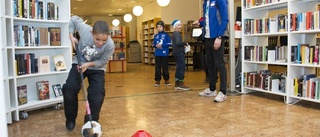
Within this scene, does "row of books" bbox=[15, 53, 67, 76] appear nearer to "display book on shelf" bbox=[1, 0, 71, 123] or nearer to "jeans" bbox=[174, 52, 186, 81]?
"display book on shelf" bbox=[1, 0, 71, 123]

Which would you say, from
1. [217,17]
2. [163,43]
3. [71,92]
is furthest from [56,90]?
[163,43]

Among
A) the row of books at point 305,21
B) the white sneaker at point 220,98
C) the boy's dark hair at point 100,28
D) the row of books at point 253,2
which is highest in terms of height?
the row of books at point 253,2

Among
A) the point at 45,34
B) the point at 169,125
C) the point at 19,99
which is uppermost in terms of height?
the point at 45,34

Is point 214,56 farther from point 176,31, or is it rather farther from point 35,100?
point 35,100

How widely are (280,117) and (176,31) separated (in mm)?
2772

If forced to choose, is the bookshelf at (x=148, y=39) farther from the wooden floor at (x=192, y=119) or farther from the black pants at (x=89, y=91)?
the black pants at (x=89, y=91)

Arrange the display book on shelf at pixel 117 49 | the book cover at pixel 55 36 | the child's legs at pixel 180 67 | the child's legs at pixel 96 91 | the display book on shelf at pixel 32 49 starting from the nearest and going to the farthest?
the child's legs at pixel 96 91
the display book on shelf at pixel 32 49
the book cover at pixel 55 36
the child's legs at pixel 180 67
the display book on shelf at pixel 117 49

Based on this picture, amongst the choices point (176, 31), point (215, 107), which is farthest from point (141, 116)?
point (176, 31)

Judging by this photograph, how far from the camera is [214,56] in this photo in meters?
3.87

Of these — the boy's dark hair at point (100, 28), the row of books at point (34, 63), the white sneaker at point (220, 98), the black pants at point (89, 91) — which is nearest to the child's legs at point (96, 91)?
the black pants at point (89, 91)

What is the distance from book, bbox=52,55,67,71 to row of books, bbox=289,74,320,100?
2.81 meters

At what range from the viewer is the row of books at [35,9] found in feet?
10.1

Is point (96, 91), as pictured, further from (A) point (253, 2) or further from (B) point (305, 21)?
(A) point (253, 2)

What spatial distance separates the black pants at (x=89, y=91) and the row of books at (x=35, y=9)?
1.04 m
